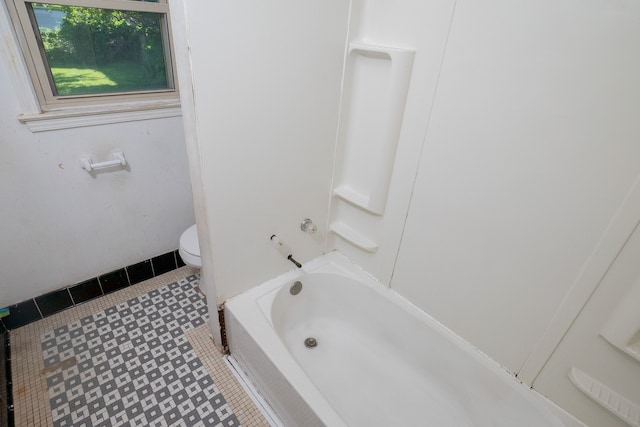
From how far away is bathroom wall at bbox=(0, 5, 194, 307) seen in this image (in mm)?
1389

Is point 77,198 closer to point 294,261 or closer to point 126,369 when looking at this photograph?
point 126,369

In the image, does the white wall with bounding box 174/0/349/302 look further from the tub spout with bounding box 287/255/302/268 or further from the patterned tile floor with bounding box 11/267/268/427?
the patterned tile floor with bounding box 11/267/268/427

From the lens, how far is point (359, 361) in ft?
5.35

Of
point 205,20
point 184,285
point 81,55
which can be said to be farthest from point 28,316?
point 205,20

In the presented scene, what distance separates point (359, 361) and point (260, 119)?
1295 mm

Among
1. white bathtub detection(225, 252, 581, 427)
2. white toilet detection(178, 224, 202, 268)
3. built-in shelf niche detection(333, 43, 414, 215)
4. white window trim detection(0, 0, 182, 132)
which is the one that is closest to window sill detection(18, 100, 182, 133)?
white window trim detection(0, 0, 182, 132)

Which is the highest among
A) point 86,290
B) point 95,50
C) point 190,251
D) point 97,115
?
point 95,50

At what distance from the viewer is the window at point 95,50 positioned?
1.35m

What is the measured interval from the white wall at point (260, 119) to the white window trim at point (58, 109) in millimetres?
794

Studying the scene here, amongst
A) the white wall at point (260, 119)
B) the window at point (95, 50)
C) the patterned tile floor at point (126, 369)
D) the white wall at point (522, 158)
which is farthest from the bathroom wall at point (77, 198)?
the white wall at point (522, 158)

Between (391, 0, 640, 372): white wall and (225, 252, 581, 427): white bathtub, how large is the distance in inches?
6.0

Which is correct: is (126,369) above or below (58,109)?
below

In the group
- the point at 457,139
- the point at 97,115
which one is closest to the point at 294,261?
the point at 457,139

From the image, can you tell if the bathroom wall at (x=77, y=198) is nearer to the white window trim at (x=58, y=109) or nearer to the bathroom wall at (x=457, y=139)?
the white window trim at (x=58, y=109)
